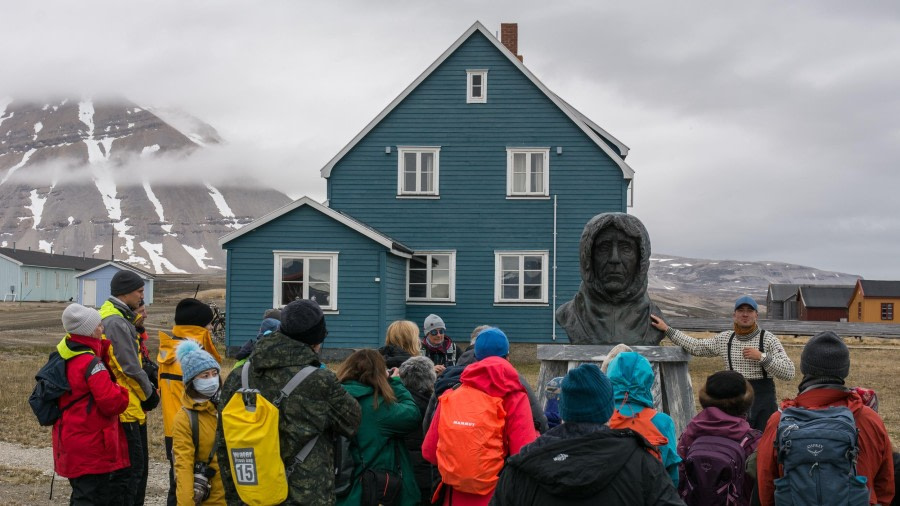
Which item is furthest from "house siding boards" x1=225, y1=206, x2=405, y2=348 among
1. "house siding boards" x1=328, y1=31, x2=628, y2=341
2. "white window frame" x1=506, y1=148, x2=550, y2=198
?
"white window frame" x1=506, y1=148, x2=550, y2=198

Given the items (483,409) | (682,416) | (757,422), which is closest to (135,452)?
(483,409)

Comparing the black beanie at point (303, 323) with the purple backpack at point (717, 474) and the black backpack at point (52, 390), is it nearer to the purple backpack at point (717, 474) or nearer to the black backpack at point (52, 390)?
the black backpack at point (52, 390)

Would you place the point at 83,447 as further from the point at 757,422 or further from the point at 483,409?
the point at 757,422

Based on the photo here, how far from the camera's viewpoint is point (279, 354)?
4.72m

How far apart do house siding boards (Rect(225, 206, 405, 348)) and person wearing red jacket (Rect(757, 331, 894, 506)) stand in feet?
56.9

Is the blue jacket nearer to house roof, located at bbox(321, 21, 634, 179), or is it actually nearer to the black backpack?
the black backpack

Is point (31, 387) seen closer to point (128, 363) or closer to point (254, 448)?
point (128, 363)

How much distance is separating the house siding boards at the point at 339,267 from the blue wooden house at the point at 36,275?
54.5m

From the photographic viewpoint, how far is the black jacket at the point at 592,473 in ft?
10.6

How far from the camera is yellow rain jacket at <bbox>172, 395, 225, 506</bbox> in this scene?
546 cm

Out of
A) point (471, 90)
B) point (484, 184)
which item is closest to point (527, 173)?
point (484, 184)

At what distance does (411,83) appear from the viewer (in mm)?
23172

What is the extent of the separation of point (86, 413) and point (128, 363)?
0.76m

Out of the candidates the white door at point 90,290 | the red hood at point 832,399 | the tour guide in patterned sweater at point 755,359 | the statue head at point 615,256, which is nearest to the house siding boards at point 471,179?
the statue head at point 615,256
